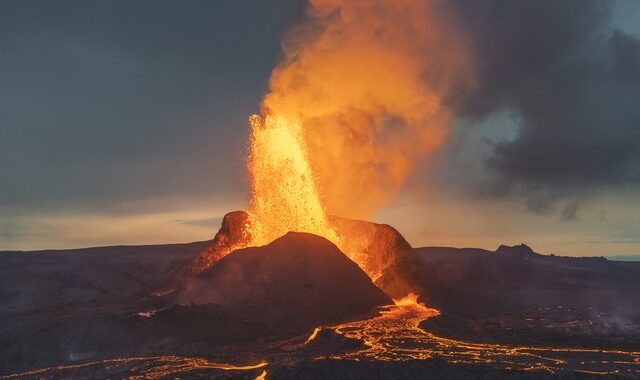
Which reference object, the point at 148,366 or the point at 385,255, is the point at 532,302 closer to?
the point at 385,255

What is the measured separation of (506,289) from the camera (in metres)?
93.8

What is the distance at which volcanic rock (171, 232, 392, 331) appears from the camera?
5141 cm

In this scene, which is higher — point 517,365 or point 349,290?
point 349,290

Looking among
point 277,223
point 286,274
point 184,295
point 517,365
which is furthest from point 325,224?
point 517,365

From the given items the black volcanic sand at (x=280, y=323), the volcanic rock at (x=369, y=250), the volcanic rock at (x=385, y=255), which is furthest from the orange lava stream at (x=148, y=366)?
the volcanic rock at (x=385, y=255)

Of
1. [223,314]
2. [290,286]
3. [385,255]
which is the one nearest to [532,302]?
[385,255]

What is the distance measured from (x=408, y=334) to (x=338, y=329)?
5475 millimetres

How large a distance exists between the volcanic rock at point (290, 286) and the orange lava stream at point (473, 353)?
→ 518 cm

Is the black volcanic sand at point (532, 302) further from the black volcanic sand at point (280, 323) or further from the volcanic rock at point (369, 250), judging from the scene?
the volcanic rock at point (369, 250)

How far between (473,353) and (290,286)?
20837 mm

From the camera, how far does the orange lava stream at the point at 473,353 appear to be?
34500mm

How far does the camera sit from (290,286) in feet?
180

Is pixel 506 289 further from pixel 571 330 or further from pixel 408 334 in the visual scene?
pixel 408 334

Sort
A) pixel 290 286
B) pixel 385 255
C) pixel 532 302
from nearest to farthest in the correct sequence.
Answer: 1. pixel 290 286
2. pixel 385 255
3. pixel 532 302
